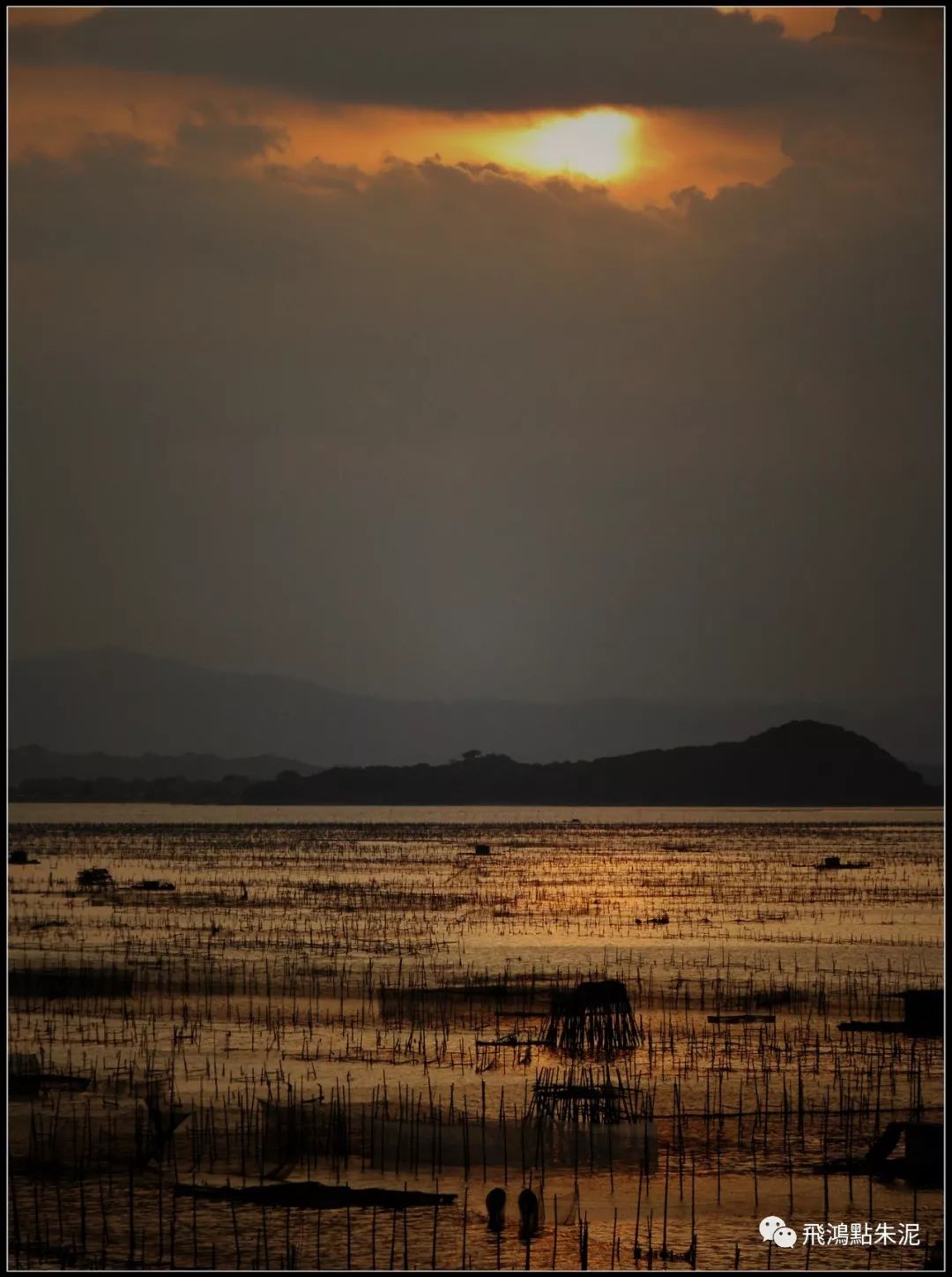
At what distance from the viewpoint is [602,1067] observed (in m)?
24.5

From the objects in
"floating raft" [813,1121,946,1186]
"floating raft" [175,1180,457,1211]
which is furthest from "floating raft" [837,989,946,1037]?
"floating raft" [175,1180,457,1211]

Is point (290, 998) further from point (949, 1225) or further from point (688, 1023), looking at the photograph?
point (949, 1225)

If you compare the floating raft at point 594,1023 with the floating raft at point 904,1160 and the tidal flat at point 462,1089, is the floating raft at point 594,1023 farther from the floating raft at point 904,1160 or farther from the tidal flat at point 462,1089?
the floating raft at point 904,1160

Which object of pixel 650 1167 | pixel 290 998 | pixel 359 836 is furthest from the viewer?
pixel 359 836

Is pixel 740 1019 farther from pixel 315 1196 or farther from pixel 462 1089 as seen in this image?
pixel 315 1196

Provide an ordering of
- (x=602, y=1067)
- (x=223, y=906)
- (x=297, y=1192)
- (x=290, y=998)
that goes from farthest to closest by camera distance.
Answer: (x=223, y=906), (x=290, y=998), (x=602, y=1067), (x=297, y=1192)

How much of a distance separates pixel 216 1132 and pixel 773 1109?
24.5 feet

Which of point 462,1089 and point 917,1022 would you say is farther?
point 917,1022

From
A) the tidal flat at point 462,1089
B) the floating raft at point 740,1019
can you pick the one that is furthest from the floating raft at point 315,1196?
the floating raft at point 740,1019

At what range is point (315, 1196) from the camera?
1742cm

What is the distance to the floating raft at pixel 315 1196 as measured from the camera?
17266 mm

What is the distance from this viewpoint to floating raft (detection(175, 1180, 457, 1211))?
1727 centimetres

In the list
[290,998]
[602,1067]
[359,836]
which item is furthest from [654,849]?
[602,1067]

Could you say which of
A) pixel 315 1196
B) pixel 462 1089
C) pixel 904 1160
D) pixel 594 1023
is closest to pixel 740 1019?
pixel 594 1023
